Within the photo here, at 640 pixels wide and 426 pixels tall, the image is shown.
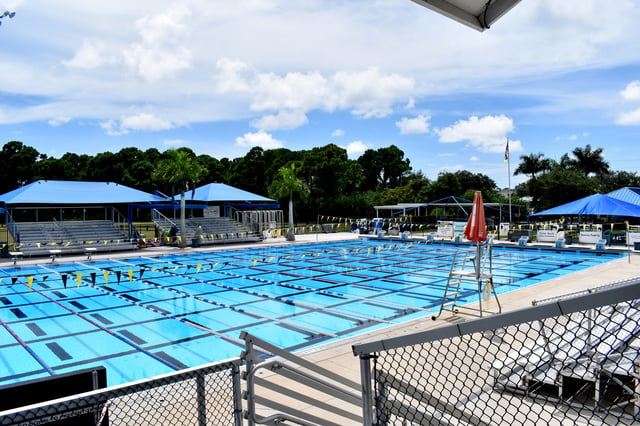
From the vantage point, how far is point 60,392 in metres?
2.71

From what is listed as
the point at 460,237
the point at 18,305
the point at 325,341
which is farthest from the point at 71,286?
the point at 460,237

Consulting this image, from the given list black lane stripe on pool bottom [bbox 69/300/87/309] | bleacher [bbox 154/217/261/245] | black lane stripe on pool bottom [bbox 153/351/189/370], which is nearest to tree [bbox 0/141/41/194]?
bleacher [bbox 154/217/261/245]

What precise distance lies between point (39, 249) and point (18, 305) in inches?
458

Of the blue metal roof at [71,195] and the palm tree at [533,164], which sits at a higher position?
the palm tree at [533,164]

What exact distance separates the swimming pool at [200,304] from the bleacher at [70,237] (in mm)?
3471

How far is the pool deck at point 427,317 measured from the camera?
6.38 meters

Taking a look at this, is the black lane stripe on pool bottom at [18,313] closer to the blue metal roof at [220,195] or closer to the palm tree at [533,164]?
the blue metal roof at [220,195]

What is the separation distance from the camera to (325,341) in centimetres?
880

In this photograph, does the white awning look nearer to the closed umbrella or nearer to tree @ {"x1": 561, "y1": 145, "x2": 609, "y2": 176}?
the closed umbrella

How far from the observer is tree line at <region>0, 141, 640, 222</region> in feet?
150

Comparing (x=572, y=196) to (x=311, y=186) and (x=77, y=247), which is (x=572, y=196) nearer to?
(x=311, y=186)

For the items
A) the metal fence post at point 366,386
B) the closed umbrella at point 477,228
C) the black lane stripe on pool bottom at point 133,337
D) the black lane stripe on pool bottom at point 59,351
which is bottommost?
the black lane stripe on pool bottom at point 59,351

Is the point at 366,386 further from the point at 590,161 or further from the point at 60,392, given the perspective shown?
the point at 590,161

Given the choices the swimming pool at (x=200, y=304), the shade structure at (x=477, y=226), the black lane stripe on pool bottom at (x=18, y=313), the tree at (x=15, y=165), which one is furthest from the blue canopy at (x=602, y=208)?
the tree at (x=15, y=165)
